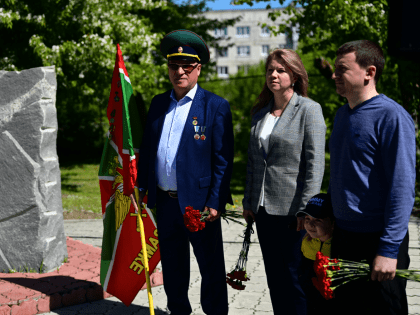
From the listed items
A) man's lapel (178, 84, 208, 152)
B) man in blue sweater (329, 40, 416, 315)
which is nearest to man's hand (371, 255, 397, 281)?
man in blue sweater (329, 40, 416, 315)

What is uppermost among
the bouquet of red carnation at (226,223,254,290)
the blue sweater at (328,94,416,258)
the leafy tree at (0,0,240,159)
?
the leafy tree at (0,0,240,159)

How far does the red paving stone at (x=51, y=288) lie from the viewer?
4.16 meters

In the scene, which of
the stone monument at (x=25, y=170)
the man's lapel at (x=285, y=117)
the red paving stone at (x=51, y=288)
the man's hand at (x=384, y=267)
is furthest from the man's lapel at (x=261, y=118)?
the stone monument at (x=25, y=170)

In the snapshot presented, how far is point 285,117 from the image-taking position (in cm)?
311

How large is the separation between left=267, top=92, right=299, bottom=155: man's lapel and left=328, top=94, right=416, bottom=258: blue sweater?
0.64 metres

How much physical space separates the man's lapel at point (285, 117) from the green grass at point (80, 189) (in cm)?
705

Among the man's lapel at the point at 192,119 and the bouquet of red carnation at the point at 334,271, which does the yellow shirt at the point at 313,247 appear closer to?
the bouquet of red carnation at the point at 334,271

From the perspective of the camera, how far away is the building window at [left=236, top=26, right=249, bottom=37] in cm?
7025

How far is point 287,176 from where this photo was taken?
3.07 metres

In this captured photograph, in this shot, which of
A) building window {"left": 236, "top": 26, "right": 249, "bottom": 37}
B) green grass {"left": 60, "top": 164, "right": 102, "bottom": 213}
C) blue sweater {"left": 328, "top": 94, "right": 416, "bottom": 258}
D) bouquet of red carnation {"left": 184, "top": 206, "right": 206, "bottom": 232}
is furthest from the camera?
building window {"left": 236, "top": 26, "right": 249, "bottom": 37}

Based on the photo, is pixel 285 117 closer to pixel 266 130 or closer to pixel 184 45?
pixel 266 130

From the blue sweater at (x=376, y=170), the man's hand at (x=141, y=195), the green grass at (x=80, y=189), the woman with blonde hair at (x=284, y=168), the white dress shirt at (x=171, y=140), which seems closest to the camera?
the blue sweater at (x=376, y=170)

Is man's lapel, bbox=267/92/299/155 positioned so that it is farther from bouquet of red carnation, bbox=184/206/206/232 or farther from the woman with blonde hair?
bouquet of red carnation, bbox=184/206/206/232

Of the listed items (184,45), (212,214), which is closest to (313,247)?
(212,214)
